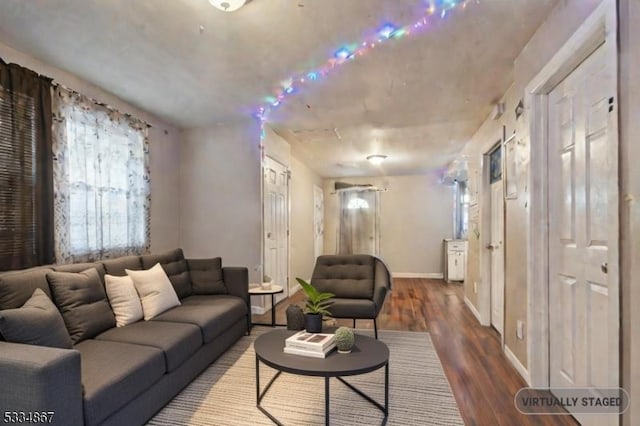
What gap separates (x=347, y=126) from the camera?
408 cm

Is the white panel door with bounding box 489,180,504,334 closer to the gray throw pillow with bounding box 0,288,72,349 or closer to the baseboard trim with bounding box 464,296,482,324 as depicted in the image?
the baseboard trim with bounding box 464,296,482,324

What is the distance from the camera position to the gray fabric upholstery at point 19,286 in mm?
1766

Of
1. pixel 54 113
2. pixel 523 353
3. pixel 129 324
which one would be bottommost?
pixel 523 353

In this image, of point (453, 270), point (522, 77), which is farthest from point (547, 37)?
point (453, 270)

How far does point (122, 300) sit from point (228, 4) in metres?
2.12

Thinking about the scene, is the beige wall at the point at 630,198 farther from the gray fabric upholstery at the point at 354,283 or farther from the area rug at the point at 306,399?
the gray fabric upholstery at the point at 354,283

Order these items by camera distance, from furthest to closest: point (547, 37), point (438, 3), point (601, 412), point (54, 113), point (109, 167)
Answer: point (109, 167) < point (54, 113) < point (547, 37) < point (438, 3) < point (601, 412)

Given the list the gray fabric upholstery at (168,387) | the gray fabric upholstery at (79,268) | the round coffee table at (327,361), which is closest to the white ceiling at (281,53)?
the gray fabric upholstery at (79,268)

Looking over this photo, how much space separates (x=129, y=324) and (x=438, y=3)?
2.92 meters

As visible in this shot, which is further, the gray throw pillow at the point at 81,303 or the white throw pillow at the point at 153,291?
the white throw pillow at the point at 153,291

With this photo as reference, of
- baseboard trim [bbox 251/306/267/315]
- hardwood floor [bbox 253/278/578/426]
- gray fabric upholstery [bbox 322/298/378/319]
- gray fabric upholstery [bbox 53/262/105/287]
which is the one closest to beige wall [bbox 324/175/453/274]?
hardwood floor [bbox 253/278/578/426]

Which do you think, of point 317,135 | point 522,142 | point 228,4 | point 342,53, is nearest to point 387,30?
point 342,53

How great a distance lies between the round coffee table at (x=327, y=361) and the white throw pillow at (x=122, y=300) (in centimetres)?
104

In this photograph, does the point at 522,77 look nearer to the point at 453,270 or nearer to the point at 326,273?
the point at 326,273
